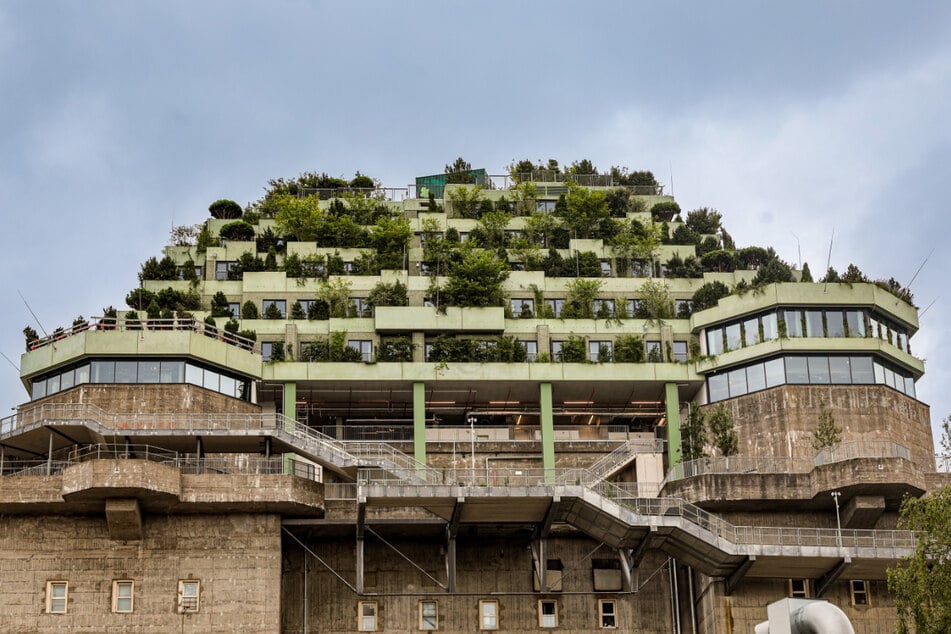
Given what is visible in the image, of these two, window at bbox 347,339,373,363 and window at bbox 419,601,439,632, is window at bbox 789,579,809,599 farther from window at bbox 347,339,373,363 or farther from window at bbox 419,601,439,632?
window at bbox 347,339,373,363

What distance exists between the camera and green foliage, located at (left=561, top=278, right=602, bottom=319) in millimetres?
74688

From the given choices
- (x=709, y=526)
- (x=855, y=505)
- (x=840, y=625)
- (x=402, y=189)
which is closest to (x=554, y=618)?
(x=709, y=526)

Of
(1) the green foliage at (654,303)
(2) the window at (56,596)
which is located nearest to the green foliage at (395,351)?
(1) the green foliage at (654,303)

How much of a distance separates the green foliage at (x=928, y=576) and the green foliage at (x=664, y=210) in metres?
44.3

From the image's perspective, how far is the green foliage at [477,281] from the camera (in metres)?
73.1

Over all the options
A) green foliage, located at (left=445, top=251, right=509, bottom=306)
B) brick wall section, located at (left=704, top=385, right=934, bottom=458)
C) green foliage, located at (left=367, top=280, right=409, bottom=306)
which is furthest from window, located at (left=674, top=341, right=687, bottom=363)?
green foliage, located at (left=367, top=280, right=409, bottom=306)

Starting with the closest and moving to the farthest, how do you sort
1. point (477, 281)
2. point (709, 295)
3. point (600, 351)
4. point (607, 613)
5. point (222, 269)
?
point (607, 613) → point (600, 351) → point (709, 295) → point (477, 281) → point (222, 269)

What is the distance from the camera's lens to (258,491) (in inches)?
2160

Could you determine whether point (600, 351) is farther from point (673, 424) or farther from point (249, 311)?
point (249, 311)

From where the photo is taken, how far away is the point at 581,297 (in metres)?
76.1

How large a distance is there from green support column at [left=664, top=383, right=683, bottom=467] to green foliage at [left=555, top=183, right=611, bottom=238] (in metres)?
17.1

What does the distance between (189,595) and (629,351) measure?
29.1 meters

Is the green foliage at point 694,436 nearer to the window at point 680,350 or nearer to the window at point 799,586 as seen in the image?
the window at point 680,350

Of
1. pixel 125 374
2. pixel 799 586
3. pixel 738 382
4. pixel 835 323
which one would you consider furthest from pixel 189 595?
pixel 835 323
